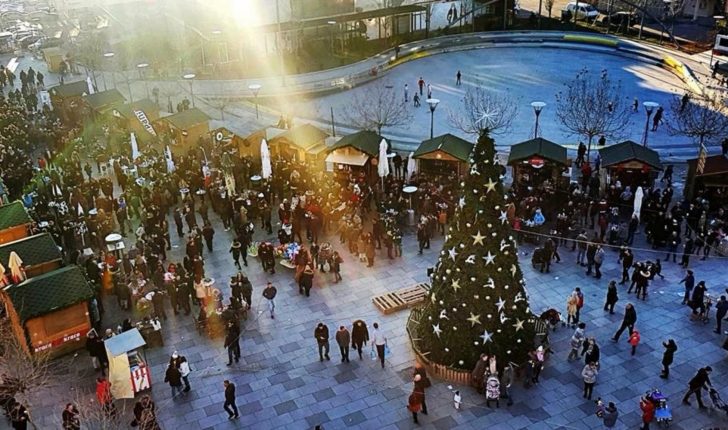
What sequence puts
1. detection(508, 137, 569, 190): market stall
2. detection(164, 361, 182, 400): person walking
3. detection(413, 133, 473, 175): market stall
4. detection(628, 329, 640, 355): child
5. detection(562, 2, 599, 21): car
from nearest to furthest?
detection(164, 361, 182, 400): person walking, detection(628, 329, 640, 355): child, detection(508, 137, 569, 190): market stall, detection(413, 133, 473, 175): market stall, detection(562, 2, 599, 21): car

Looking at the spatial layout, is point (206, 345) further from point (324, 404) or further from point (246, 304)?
point (324, 404)

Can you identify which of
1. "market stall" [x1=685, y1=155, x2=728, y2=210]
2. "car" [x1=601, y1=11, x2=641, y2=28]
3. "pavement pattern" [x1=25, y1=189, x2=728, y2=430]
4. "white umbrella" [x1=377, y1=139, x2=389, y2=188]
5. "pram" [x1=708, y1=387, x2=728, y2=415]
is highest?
"car" [x1=601, y1=11, x2=641, y2=28]

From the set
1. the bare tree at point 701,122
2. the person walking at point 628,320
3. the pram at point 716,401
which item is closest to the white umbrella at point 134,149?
the person walking at point 628,320

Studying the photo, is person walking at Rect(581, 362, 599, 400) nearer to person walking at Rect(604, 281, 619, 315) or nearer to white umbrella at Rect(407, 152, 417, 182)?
person walking at Rect(604, 281, 619, 315)

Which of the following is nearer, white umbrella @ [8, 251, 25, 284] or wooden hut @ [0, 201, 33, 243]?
white umbrella @ [8, 251, 25, 284]

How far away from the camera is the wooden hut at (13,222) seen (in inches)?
879

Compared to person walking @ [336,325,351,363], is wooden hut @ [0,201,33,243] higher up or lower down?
higher up

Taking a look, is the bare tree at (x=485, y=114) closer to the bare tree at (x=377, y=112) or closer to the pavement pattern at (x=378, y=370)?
the bare tree at (x=377, y=112)

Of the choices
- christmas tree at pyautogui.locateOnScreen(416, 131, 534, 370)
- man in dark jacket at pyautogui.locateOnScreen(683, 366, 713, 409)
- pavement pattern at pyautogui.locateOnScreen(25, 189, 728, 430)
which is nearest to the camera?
man in dark jacket at pyautogui.locateOnScreen(683, 366, 713, 409)

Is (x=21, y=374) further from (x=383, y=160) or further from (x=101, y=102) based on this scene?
(x=101, y=102)

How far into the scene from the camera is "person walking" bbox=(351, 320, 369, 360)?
683 inches

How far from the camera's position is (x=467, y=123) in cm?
3538

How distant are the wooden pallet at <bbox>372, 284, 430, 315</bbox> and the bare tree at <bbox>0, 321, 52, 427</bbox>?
8.72 m

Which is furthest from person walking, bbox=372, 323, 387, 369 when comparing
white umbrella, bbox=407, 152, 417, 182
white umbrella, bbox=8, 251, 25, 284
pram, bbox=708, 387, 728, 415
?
white umbrella, bbox=407, 152, 417, 182
